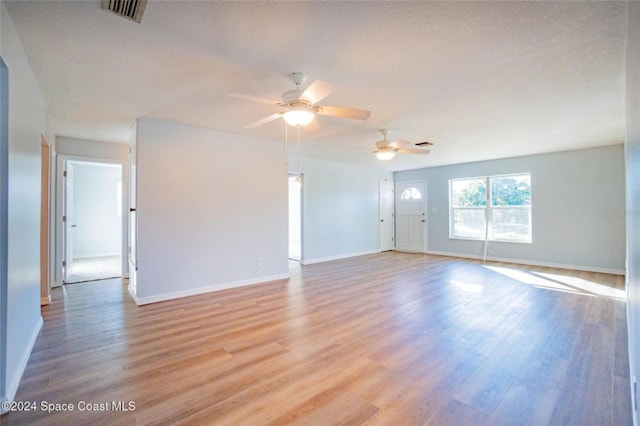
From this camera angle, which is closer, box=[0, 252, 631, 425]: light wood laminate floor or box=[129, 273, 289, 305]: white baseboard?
box=[0, 252, 631, 425]: light wood laminate floor

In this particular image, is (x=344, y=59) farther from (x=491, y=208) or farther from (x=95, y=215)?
(x=95, y=215)

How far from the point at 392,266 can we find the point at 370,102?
410 centimetres

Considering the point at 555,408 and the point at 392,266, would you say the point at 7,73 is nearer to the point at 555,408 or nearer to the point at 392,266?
the point at 555,408

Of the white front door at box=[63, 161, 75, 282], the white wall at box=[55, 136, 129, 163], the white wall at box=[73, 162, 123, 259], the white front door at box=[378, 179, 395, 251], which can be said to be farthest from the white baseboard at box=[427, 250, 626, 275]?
the white wall at box=[73, 162, 123, 259]

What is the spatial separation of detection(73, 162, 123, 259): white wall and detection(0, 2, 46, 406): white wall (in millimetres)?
5280

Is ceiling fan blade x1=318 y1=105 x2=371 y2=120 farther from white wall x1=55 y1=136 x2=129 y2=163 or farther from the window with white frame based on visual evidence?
the window with white frame

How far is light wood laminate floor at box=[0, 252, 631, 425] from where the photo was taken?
1.77 meters

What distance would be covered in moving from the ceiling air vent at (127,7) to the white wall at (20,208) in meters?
0.62

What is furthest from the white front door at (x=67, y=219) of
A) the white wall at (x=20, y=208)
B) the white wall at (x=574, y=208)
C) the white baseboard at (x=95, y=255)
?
the white wall at (x=574, y=208)

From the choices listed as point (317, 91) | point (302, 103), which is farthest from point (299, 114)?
point (317, 91)

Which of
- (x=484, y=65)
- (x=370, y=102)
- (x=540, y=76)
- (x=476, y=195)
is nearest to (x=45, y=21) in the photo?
(x=370, y=102)

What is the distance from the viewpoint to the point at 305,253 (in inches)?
261

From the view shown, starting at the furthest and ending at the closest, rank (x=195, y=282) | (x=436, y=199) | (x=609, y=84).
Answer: (x=436, y=199), (x=195, y=282), (x=609, y=84)

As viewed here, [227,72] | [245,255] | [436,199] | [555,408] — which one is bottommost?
[555,408]
